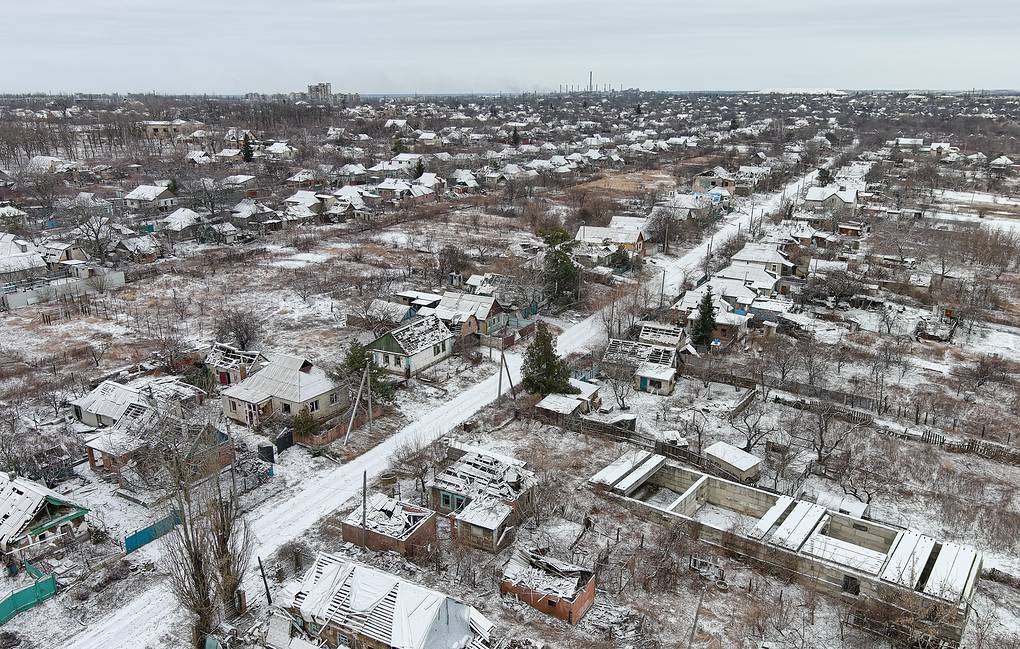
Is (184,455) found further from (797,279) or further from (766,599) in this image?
(797,279)

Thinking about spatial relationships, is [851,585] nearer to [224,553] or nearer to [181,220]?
[224,553]

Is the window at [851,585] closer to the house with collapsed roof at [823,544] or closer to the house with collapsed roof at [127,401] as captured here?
the house with collapsed roof at [823,544]

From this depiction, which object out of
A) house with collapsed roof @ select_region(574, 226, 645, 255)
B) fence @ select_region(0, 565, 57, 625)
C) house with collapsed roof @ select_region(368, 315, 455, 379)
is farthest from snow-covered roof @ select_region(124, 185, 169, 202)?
fence @ select_region(0, 565, 57, 625)

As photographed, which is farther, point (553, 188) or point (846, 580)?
point (553, 188)

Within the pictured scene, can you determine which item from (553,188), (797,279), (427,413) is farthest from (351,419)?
(553,188)

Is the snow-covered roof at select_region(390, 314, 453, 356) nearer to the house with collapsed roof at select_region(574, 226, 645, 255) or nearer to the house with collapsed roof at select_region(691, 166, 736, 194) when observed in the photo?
the house with collapsed roof at select_region(574, 226, 645, 255)

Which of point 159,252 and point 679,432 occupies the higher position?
point 159,252
